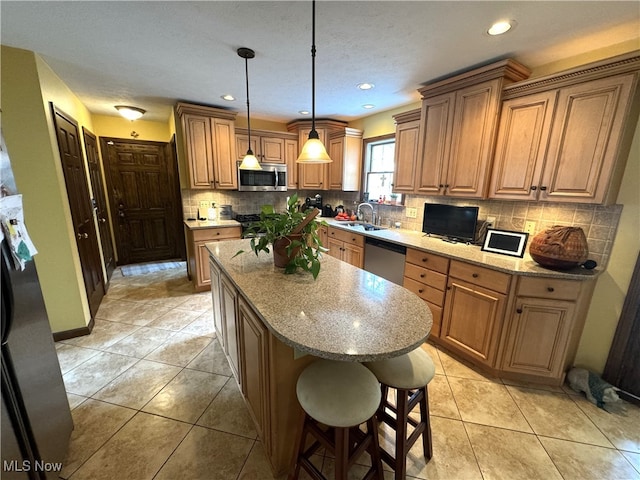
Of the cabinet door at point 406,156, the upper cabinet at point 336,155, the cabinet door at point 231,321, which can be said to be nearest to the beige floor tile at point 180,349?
the cabinet door at point 231,321

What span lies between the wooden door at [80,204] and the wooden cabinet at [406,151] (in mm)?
3357

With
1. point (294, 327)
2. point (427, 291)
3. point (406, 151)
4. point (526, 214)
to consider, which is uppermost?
point (406, 151)

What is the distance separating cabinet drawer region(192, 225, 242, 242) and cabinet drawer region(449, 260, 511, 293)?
2.75 metres

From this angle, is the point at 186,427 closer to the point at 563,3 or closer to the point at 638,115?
the point at 563,3

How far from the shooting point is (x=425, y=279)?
2.45 metres

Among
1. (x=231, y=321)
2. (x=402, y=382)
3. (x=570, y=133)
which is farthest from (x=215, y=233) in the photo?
(x=570, y=133)

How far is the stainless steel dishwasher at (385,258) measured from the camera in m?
2.71

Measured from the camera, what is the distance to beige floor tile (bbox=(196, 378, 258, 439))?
63.6 inches

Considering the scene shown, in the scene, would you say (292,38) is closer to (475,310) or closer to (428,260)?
(428,260)

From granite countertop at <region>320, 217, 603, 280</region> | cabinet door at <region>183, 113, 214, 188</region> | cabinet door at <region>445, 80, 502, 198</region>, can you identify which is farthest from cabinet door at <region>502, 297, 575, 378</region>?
cabinet door at <region>183, 113, 214, 188</region>

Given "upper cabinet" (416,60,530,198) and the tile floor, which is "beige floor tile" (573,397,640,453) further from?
"upper cabinet" (416,60,530,198)

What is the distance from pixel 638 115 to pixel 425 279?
5.85 ft

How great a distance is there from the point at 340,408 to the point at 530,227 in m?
2.30

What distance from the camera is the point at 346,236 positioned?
137 inches
